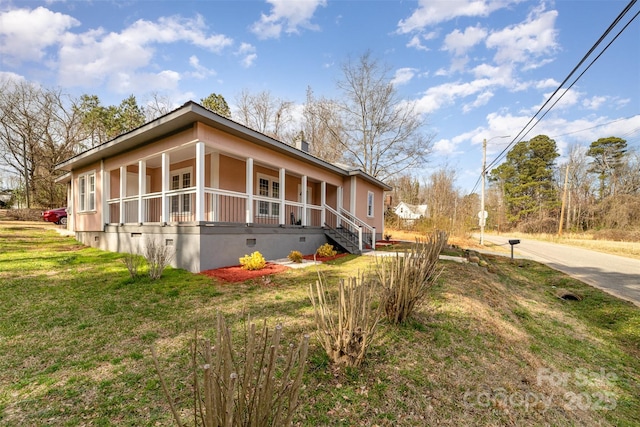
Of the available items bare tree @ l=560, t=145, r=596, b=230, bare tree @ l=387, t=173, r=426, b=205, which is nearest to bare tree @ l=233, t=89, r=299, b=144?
bare tree @ l=387, t=173, r=426, b=205

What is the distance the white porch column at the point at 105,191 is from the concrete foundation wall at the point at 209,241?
467 mm

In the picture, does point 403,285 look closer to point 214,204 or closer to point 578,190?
point 214,204

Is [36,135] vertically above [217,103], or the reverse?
[217,103]

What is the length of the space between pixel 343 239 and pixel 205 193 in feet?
19.7

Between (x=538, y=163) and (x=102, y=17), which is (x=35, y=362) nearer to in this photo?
(x=102, y=17)

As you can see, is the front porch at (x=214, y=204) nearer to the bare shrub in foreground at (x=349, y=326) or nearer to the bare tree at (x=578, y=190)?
the bare shrub in foreground at (x=349, y=326)

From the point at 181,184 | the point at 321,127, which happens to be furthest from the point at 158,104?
the point at 181,184

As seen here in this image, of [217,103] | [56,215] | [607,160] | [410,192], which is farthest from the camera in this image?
[410,192]

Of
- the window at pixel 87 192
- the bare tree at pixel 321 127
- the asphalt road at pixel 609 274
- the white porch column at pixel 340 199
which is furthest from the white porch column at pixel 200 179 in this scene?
the bare tree at pixel 321 127

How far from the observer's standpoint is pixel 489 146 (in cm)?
1936

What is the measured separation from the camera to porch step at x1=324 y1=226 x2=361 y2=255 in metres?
11.5

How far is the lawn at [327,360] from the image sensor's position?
2.47 meters

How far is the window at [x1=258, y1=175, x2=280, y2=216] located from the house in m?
0.05

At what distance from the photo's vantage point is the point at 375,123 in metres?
25.3
